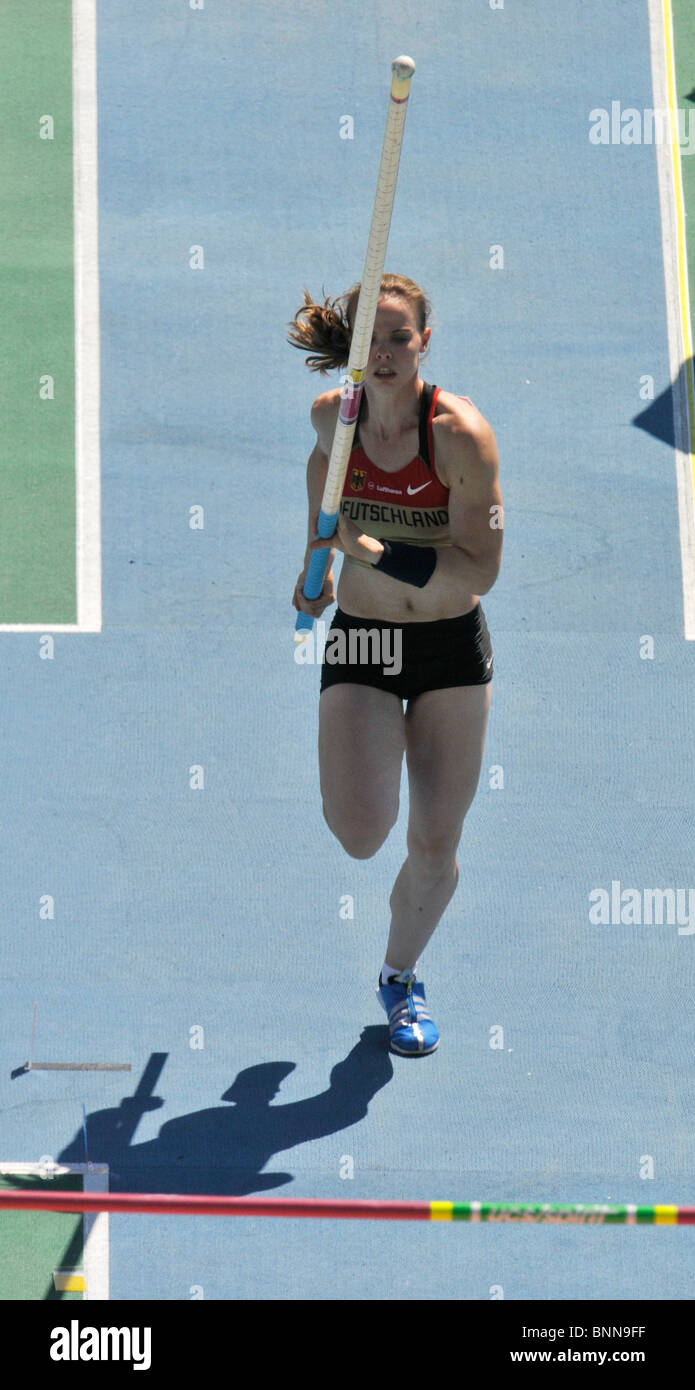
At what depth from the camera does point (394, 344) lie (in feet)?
15.2

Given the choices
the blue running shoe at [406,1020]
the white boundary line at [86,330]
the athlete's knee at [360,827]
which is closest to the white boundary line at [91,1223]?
the blue running shoe at [406,1020]

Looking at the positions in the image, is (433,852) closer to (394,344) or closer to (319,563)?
(319,563)

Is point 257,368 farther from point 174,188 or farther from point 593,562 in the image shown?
point 593,562

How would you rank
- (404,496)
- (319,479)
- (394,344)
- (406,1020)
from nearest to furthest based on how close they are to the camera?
(394,344) → (404,496) → (319,479) → (406,1020)

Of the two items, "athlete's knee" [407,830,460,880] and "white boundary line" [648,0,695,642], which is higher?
Result: "white boundary line" [648,0,695,642]

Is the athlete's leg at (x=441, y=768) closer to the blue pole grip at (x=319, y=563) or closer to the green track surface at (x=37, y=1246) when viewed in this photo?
the blue pole grip at (x=319, y=563)

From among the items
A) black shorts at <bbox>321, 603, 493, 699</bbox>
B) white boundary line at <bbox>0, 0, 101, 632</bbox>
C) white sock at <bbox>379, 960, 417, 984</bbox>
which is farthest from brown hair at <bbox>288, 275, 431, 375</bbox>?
white boundary line at <bbox>0, 0, 101, 632</bbox>

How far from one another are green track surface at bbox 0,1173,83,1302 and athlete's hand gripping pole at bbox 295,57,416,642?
2040 millimetres

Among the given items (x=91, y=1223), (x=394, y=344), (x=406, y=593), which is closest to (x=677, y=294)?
(x=406, y=593)

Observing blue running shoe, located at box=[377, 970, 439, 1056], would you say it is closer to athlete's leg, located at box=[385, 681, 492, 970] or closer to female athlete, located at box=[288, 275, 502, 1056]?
female athlete, located at box=[288, 275, 502, 1056]

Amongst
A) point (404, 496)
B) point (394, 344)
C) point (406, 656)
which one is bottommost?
point (406, 656)

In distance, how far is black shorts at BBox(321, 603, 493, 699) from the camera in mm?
5066

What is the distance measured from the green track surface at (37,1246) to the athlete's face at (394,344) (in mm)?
2709

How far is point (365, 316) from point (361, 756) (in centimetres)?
142
